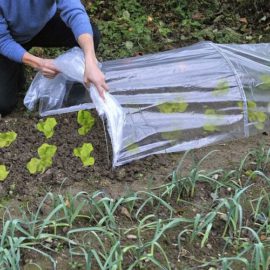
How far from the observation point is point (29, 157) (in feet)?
10.3

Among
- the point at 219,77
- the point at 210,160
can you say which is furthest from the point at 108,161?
the point at 219,77

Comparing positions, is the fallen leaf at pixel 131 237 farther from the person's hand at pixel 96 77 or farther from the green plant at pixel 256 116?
the green plant at pixel 256 116

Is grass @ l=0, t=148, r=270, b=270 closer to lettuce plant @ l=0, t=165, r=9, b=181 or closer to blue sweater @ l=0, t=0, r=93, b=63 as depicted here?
lettuce plant @ l=0, t=165, r=9, b=181

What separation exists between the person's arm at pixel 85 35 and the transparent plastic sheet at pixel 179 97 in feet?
0.40

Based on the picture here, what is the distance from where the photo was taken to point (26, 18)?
131 inches

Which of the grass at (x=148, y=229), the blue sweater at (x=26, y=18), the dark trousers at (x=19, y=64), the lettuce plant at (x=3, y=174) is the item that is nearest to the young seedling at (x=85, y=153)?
the grass at (x=148, y=229)

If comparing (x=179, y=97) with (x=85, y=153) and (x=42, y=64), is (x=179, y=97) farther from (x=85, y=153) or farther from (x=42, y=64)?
(x=42, y=64)

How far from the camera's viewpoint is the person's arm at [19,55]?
126 inches

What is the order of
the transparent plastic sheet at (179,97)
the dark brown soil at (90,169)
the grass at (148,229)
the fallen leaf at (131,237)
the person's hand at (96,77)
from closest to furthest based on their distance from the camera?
the grass at (148,229)
the fallen leaf at (131,237)
the dark brown soil at (90,169)
the person's hand at (96,77)
the transparent plastic sheet at (179,97)

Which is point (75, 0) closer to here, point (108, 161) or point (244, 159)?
point (108, 161)

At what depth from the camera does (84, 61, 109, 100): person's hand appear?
3.01 m

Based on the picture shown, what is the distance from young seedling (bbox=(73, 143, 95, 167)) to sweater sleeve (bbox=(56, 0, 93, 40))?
1.92ft

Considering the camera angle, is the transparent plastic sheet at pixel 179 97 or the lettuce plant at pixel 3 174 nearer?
the lettuce plant at pixel 3 174

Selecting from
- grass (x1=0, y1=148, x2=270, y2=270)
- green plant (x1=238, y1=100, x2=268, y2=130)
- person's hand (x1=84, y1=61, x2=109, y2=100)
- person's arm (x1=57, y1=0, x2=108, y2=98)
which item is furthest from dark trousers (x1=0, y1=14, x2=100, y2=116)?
green plant (x1=238, y1=100, x2=268, y2=130)
